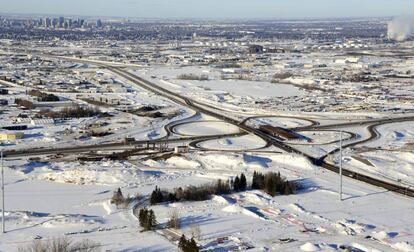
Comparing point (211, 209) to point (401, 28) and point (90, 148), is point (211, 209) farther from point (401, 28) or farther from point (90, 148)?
point (401, 28)

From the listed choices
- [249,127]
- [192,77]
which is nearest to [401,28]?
[192,77]

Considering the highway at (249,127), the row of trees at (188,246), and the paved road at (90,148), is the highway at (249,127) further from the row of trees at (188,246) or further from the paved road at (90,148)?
the row of trees at (188,246)

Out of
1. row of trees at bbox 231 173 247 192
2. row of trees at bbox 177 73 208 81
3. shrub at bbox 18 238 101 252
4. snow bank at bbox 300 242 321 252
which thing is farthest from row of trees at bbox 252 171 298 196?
row of trees at bbox 177 73 208 81

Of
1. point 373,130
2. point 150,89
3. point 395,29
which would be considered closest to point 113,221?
point 373,130

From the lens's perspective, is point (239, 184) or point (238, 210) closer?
point (238, 210)

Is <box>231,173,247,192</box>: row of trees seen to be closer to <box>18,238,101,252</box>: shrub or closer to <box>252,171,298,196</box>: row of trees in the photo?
<box>252,171,298,196</box>: row of trees

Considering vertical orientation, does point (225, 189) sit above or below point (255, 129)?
above

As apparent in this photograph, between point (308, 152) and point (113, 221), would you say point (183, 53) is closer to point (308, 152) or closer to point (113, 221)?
point (308, 152)
